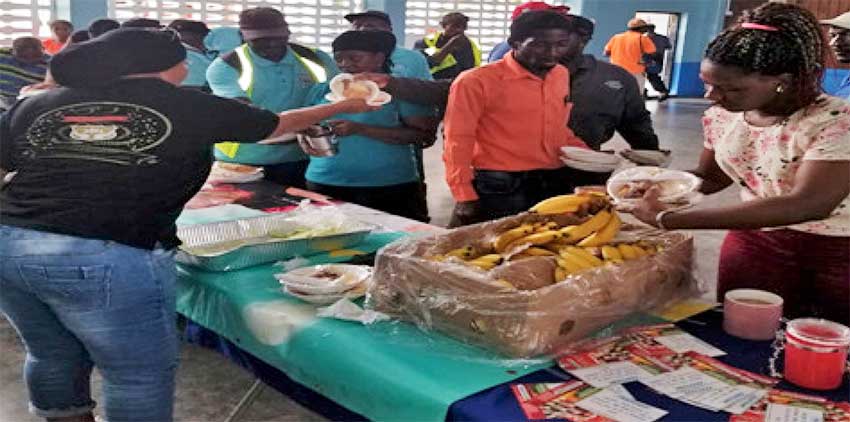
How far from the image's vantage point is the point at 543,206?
5.72 ft

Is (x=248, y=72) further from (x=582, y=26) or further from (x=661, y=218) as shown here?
(x=661, y=218)

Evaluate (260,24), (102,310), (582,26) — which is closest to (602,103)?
(582,26)

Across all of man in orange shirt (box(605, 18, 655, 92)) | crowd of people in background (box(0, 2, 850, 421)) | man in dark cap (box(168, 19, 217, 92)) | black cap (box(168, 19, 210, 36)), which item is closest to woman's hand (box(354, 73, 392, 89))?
crowd of people in background (box(0, 2, 850, 421))

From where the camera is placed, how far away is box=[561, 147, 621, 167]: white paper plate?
240 centimetres

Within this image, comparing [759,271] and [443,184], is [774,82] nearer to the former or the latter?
[759,271]

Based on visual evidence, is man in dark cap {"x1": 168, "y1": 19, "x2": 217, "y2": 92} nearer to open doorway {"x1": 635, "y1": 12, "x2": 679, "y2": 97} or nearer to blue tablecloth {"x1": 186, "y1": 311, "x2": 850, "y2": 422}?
blue tablecloth {"x1": 186, "y1": 311, "x2": 850, "y2": 422}

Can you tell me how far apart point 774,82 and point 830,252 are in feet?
1.25

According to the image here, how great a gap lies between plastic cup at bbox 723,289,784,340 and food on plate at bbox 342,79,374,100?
123 centimetres

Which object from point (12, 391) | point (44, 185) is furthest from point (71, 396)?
point (12, 391)

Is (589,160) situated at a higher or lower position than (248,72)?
lower

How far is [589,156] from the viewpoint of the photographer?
241 cm

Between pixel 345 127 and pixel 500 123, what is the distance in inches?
20.7

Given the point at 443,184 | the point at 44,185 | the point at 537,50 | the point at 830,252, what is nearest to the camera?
the point at 44,185

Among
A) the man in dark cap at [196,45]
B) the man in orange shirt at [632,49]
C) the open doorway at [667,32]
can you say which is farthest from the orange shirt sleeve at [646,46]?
the man in dark cap at [196,45]
